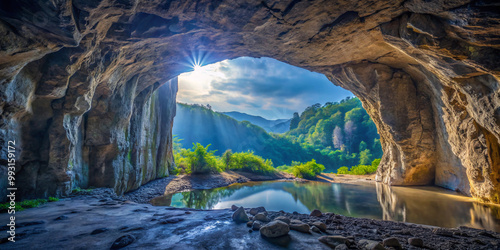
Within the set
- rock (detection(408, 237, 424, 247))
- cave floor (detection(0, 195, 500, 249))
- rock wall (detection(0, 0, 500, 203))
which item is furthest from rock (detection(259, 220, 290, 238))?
rock wall (detection(0, 0, 500, 203))

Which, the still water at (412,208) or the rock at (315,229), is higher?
the rock at (315,229)

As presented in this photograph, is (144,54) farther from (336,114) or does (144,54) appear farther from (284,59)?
(336,114)

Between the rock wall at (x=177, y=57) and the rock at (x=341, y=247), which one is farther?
the rock wall at (x=177, y=57)

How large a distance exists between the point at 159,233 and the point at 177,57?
7.36m

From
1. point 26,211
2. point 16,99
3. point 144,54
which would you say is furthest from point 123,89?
point 26,211

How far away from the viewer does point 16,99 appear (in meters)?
4.72

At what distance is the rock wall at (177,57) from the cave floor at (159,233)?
2538 mm

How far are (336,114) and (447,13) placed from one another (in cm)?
4892

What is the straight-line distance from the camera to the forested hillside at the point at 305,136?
4269 centimetres

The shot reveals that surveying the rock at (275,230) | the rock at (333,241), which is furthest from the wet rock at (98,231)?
the rock at (333,241)

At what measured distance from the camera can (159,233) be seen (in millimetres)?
3477

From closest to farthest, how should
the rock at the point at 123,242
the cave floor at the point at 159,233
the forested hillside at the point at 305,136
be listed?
the rock at the point at 123,242
the cave floor at the point at 159,233
the forested hillside at the point at 305,136

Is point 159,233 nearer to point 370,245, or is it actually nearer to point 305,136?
point 370,245

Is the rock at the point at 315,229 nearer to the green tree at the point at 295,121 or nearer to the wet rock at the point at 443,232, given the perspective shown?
the wet rock at the point at 443,232
